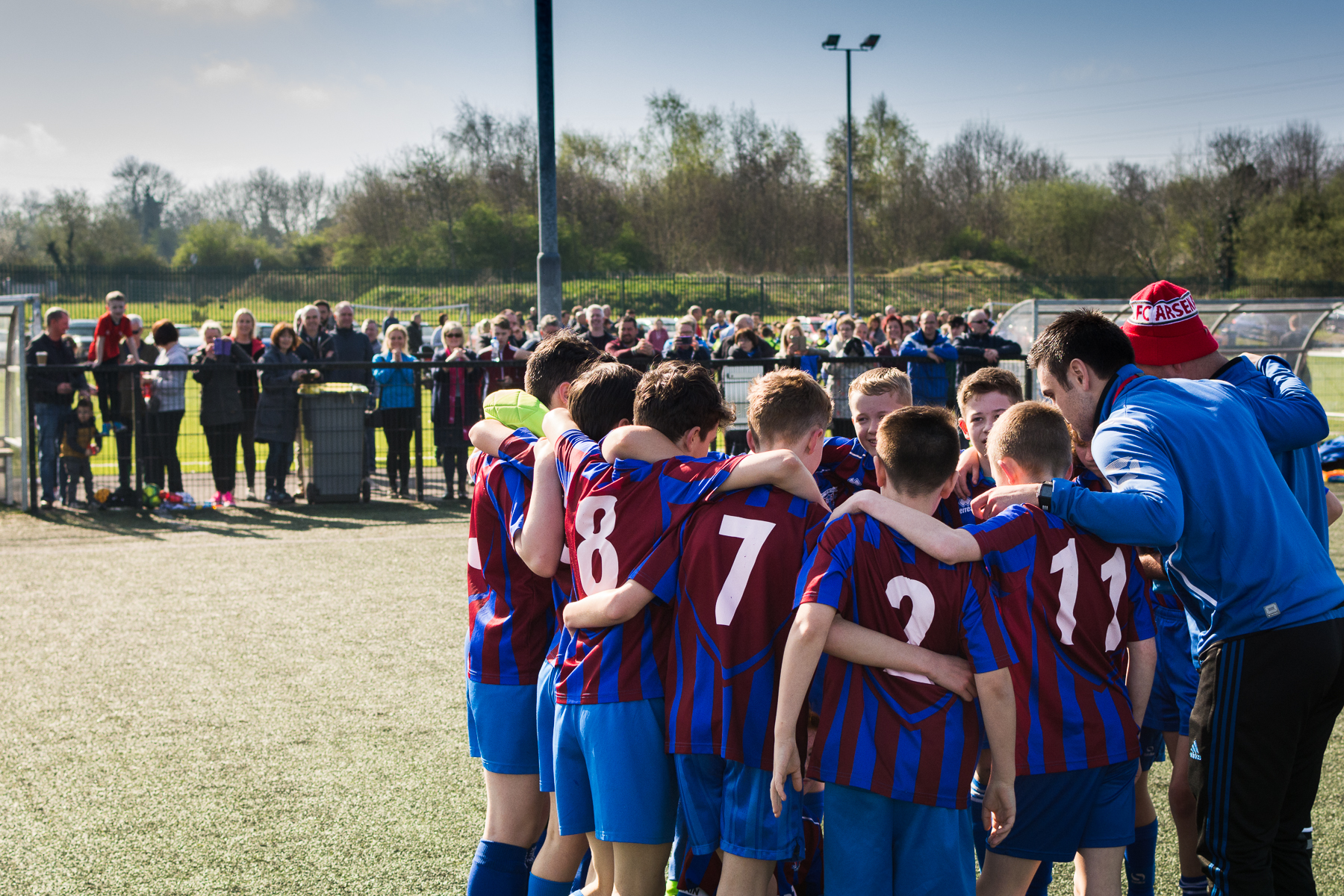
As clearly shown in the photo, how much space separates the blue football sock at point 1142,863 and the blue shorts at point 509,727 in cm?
182

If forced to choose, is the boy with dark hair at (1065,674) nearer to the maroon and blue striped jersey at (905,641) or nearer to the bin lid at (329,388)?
the maroon and blue striped jersey at (905,641)

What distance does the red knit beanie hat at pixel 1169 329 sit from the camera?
2.94 meters

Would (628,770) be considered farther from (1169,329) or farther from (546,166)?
(546,166)

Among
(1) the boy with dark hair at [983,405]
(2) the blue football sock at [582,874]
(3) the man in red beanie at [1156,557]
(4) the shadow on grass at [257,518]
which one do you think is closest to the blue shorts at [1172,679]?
(3) the man in red beanie at [1156,557]

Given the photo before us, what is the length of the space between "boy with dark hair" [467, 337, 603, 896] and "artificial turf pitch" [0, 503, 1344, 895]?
596 mm

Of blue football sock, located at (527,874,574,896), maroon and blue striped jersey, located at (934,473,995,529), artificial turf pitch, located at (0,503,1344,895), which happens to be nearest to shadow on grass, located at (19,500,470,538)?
artificial turf pitch, located at (0,503,1344,895)

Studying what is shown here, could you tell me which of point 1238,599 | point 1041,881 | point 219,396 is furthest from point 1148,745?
point 219,396

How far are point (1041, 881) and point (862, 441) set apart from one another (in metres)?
1.39

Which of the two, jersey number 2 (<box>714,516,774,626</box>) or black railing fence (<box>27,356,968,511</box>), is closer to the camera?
jersey number 2 (<box>714,516,774,626</box>)

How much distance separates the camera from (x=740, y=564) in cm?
232

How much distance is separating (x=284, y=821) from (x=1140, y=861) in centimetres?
290

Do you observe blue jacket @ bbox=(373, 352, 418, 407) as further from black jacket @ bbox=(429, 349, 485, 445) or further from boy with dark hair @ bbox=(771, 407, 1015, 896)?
boy with dark hair @ bbox=(771, 407, 1015, 896)

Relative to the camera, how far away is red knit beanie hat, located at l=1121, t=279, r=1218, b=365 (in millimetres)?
2936

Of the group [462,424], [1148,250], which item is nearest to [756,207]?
[1148,250]
